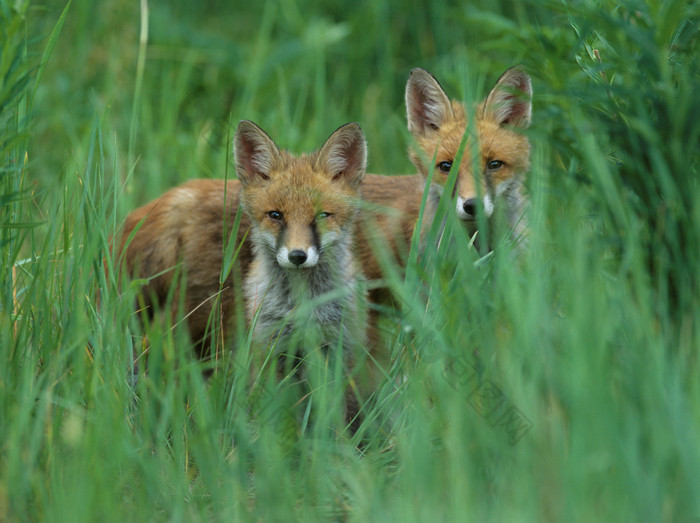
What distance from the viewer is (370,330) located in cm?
424

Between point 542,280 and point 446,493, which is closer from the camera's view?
point 446,493

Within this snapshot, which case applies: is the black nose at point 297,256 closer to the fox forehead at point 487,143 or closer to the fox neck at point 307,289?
the fox neck at point 307,289

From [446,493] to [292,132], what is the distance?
13.3 ft

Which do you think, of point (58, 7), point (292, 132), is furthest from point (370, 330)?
point (58, 7)

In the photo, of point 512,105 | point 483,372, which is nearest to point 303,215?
point 512,105

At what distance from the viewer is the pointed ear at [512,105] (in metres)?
4.37

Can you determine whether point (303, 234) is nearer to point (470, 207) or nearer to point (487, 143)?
point (470, 207)

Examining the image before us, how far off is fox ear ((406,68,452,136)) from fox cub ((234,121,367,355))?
1.99 feet

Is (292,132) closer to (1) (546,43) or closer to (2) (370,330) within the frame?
(2) (370,330)

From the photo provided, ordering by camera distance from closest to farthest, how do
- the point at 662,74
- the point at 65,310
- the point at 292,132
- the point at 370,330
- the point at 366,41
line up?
the point at 662,74, the point at 65,310, the point at 370,330, the point at 292,132, the point at 366,41

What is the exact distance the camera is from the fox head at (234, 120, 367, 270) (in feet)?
13.1

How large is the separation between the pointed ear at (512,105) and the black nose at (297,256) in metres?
1.30

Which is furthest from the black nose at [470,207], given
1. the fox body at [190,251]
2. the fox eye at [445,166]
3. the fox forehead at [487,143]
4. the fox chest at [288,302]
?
the fox body at [190,251]

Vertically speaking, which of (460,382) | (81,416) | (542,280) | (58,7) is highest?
(58,7)
